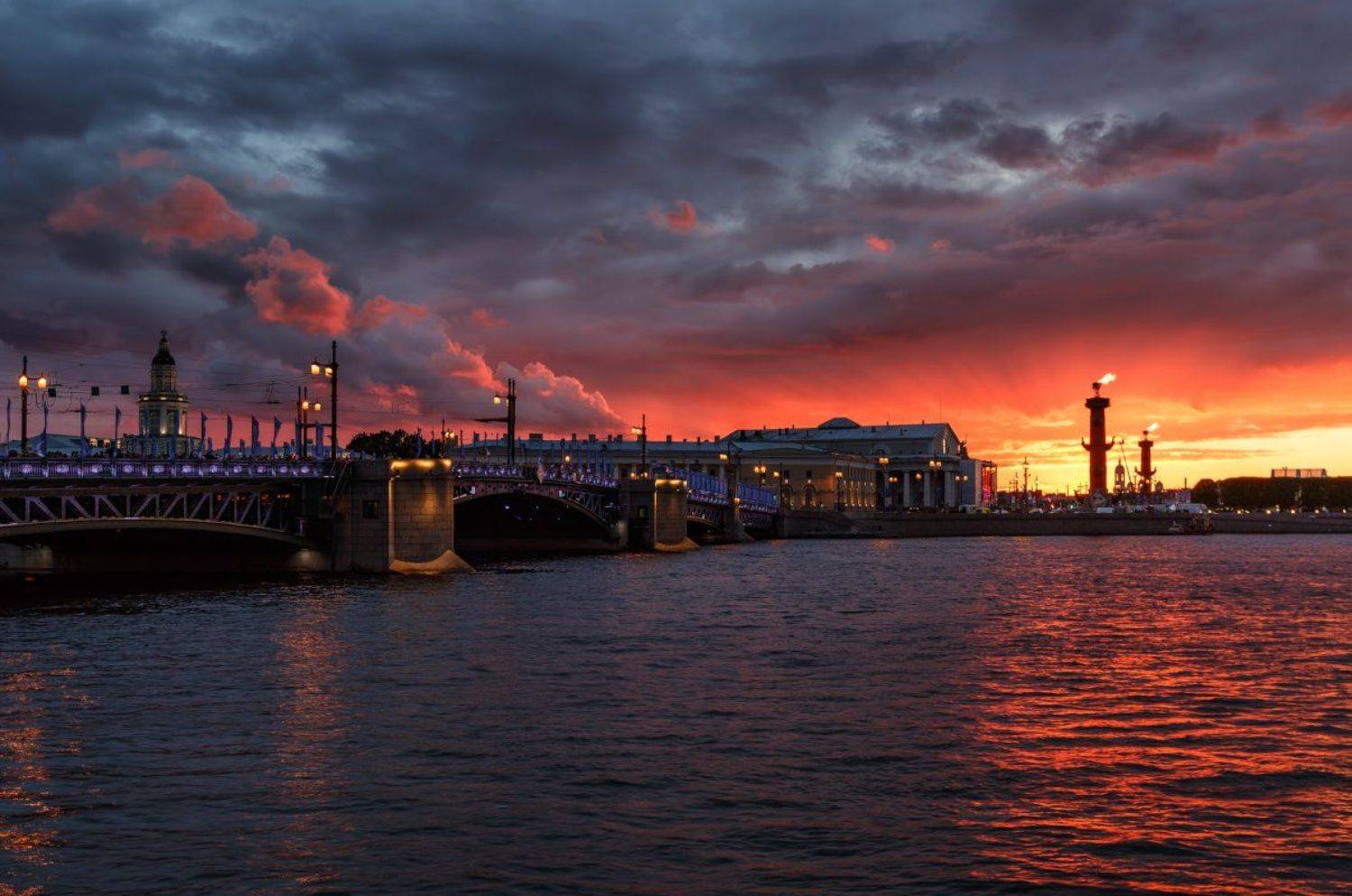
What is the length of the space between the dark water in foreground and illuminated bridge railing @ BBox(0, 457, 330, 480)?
8.40 meters

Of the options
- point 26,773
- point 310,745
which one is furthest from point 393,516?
point 26,773

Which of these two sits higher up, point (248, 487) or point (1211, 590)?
point (248, 487)

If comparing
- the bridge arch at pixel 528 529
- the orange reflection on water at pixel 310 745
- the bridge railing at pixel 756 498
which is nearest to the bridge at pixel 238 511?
the bridge arch at pixel 528 529

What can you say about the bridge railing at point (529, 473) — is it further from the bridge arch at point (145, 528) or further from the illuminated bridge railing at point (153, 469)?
the bridge arch at point (145, 528)

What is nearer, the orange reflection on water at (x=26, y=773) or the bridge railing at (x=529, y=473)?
the orange reflection on water at (x=26, y=773)

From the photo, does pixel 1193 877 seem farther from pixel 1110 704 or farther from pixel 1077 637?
pixel 1077 637

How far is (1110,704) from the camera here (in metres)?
29.4

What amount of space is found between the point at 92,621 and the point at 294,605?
7.64m

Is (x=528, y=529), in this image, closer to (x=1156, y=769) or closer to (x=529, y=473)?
(x=529, y=473)

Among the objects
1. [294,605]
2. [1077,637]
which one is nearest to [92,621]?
[294,605]

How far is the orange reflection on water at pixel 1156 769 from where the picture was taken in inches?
659

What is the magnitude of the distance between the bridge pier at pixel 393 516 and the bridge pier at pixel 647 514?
137 feet

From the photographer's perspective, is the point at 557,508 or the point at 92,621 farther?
the point at 557,508

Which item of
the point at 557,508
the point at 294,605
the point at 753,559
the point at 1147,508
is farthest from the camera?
the point at 1147,508
